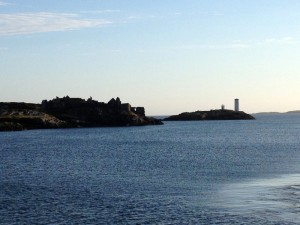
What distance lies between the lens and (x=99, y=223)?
4447 centimetres

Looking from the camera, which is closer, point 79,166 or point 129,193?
point 129,193

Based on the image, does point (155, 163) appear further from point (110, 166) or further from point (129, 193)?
point (129, 193)

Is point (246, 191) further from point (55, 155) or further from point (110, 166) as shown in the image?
point (55, 155)

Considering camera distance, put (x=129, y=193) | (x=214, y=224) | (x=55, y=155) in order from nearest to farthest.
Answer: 1. (x=214, y=224)
2. (x=129, y=193)
3. (x=55, y=155)

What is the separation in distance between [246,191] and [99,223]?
20424mm

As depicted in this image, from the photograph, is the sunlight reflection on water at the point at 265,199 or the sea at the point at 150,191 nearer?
the sea at the point at 150,191

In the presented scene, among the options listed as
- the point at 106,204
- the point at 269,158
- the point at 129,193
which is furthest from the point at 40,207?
the point at 269,158

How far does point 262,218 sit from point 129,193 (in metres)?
17.6

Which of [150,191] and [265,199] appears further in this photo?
[150,191]

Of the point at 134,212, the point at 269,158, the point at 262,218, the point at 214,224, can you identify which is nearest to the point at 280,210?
the point at 262,218

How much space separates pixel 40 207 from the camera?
5066 cm

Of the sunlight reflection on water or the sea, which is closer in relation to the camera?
the sea

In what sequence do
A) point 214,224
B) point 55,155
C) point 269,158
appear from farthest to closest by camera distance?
point 55,155
point 269,158
point 214,224

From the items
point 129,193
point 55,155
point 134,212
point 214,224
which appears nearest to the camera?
point 214,224
